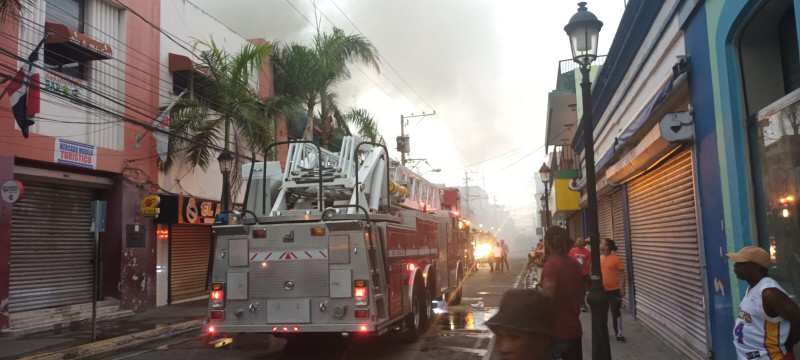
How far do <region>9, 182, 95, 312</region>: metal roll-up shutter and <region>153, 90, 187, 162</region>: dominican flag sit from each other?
2142mm

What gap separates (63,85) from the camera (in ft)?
41.9

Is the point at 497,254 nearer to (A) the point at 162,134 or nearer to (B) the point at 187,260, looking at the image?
(B) the point at 187,260

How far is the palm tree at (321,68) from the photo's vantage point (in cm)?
1920

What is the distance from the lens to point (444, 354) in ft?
27.9

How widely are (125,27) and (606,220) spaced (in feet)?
45.7

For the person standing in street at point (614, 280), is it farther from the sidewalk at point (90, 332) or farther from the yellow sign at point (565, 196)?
the yellow sign at point (565, 196)

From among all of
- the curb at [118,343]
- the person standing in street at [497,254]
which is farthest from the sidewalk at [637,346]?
the person standing in street at [497,254]

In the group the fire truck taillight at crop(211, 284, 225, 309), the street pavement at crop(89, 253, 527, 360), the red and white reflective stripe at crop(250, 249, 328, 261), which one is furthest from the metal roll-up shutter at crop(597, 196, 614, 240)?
the fire truck taillight at crop(211, 284, 225, 309)

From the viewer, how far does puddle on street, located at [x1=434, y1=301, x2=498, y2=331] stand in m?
10.9

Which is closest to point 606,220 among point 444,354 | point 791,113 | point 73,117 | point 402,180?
point 402,180

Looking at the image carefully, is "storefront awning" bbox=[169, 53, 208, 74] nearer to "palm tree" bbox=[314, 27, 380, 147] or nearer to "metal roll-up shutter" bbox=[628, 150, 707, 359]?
"palm tree" bbox=[314, 27, 380, 147]

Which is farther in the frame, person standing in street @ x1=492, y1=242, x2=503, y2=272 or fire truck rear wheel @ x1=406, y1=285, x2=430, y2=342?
person standing in street @ x1=492, y1=242, x2=503, y2=272

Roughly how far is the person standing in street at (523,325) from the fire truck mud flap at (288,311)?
4283 millimetres

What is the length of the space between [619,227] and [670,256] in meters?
4.89
